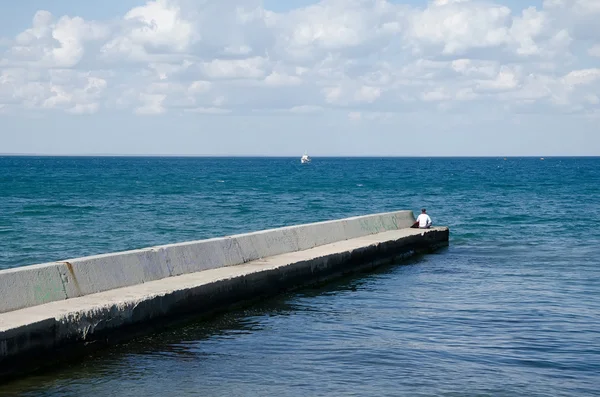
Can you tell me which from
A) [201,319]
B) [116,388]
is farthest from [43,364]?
[201,319]

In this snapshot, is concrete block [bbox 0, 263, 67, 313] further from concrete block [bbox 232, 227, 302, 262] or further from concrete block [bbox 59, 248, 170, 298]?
concrete block [bbox 232, 227, 302, 262]

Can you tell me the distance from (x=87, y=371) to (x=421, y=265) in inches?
539

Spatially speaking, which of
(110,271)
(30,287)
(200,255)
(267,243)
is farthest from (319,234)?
(30,287)

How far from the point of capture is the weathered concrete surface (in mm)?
11859

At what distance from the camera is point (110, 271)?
13.6 metres

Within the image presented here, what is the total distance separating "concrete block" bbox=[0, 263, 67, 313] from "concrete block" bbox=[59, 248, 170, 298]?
0.68 feet

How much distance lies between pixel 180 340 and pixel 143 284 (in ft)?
5.81

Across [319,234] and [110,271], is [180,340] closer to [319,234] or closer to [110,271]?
[110,271]

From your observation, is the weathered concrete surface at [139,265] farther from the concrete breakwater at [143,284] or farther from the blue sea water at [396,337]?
the blue sea water at [396,337]

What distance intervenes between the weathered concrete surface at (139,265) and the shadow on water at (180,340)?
3.93 feet

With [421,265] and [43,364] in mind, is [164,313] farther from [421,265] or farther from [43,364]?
[421,265]

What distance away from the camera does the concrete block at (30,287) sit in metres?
11.5

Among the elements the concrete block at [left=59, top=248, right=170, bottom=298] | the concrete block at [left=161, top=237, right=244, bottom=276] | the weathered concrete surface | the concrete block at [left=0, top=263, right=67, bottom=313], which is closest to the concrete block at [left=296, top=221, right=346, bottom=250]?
Result: the weathered concrete surface

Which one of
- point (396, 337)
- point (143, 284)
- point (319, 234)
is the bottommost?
point (396, 337)
